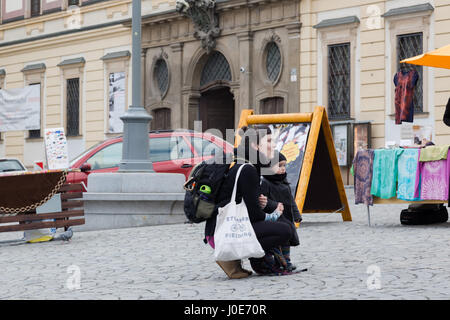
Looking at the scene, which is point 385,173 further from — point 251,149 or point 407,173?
point 251,149

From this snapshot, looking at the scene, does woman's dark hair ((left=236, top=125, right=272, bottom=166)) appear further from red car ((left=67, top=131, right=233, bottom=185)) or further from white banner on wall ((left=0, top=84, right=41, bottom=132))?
white banner on wall ((left=0, top=84, right=41, bottom=132))

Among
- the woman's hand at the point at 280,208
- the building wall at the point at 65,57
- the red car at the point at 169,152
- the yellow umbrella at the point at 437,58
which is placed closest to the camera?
the woman's hand at the point at 280,208

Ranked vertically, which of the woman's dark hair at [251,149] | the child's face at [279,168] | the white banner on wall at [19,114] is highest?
the white banner on wall at [19,114]

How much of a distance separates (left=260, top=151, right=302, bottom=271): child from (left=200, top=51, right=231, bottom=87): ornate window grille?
19458 millimetres

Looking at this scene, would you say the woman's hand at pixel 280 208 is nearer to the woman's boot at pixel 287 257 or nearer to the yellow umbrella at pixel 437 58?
the woman's boot at pixel 287 257

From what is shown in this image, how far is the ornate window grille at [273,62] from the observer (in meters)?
25.5

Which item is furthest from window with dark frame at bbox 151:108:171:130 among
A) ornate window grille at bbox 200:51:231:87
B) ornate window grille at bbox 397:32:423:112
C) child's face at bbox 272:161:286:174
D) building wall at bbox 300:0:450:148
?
child's face at bbox 272:161:286:174

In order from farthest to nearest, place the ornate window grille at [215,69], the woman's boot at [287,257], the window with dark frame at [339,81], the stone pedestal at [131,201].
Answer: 1. the ornate window grille at [215,69]
2. the window with dark frame at [339,81]
3. the stone pedestal at [131,201]
4. the woman's boot at [287,257]

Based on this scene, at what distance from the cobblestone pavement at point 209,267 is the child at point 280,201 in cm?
25

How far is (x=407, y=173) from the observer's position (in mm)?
12109

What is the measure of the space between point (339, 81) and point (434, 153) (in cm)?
1212

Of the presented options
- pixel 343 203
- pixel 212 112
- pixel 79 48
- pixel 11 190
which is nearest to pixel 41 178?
pixel 11 190

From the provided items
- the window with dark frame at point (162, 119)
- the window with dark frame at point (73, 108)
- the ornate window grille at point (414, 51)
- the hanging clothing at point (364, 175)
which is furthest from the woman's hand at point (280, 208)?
the window with dark frame at point (73, 108)

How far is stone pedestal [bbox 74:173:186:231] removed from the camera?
13.8m
